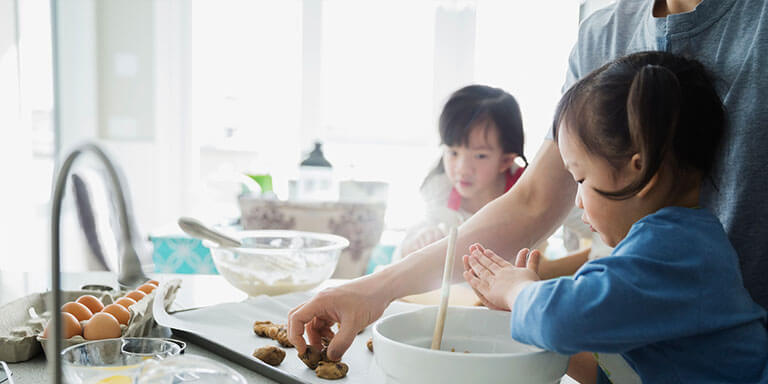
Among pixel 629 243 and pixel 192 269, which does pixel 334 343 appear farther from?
pixel 192 269

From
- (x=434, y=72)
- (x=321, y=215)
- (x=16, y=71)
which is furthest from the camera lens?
(x=434, y=72)

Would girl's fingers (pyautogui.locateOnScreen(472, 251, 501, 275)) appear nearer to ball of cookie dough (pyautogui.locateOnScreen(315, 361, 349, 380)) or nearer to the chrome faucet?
ball of cookie dough (pyautogui.locateOnScreen(315, 361, 349, 380))

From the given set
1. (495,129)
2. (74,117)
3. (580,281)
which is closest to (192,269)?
(495,129)

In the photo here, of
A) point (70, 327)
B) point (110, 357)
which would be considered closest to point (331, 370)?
point (110, 357)

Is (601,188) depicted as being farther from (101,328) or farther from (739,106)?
(101,328)

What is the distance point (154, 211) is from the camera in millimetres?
3883

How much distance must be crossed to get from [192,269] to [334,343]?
1.95 m

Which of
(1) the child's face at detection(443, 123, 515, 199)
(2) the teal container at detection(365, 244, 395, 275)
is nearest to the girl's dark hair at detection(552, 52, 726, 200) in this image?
(1) the child's face at detection(443, 123, 515, 199)

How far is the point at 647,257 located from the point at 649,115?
0.55 ft

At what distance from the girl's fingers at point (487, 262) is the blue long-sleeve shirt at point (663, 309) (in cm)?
9

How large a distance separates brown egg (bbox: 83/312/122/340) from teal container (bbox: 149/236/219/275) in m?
1.70

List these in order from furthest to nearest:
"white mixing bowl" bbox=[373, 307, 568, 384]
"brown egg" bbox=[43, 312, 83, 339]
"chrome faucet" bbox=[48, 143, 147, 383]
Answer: "brown egg" bbox=[43, 312, 83, 339] → "white mixing bowl" bbox=[373, 307, 568, 384] → "chrome faucet" bbox=[48, 143, 147, 383]

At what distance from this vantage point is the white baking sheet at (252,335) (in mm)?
731

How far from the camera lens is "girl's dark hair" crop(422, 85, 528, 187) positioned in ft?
7.18
